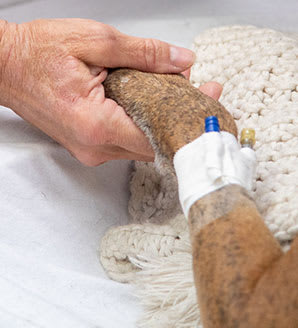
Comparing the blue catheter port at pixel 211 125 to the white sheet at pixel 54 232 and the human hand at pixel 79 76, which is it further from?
the white sheet at pixel 54 232

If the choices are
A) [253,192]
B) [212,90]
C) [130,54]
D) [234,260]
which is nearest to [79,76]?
[130,54]

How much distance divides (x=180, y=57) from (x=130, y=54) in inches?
3.6

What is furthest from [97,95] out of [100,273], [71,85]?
[100,273]

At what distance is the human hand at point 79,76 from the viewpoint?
77cm

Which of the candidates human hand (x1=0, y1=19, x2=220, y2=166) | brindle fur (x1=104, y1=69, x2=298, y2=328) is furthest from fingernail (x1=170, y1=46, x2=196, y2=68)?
brindle fur (x1=104, y1=69, x2=298, y2=328)

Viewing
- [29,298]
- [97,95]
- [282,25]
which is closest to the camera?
[29,298]

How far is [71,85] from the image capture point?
2.57 feet

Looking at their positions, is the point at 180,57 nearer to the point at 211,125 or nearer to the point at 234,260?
the point at 211,125

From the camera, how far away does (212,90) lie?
0.82 metres

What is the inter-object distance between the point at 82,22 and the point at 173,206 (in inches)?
13.9

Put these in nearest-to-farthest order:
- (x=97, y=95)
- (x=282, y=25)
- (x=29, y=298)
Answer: (x=29, y=298) < (x=97, y=95) < (x=282, y=25)

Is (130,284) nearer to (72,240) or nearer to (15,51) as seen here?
(72,240)

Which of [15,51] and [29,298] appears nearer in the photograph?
[29,298]

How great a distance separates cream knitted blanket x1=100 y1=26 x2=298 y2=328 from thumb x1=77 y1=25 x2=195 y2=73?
12 cm
